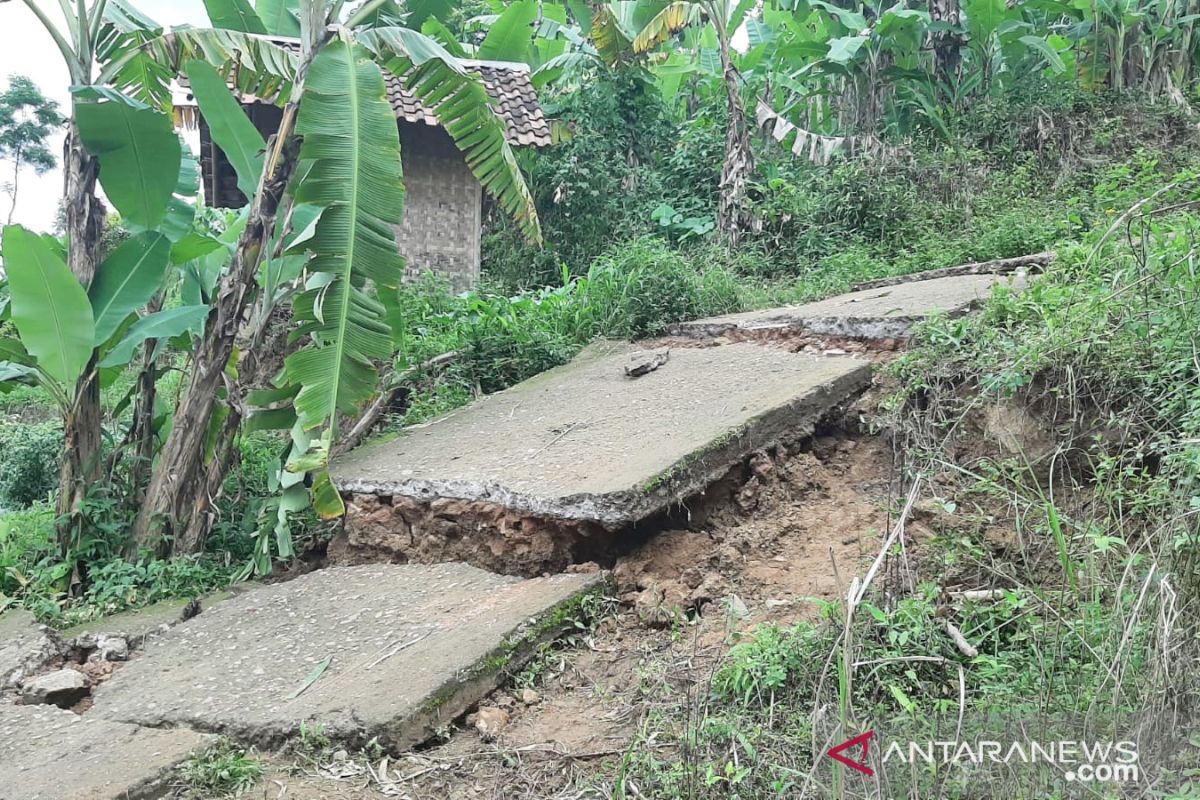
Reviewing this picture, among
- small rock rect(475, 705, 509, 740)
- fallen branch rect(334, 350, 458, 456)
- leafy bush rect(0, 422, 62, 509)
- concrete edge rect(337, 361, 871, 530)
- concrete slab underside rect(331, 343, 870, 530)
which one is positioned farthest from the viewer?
leafy bush rect(0, 422, 62, 509)

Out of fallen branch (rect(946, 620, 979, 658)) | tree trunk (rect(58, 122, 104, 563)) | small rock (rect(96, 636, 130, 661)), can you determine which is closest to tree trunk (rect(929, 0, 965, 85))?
tree trunk (rect(58, 122, 104, 563))

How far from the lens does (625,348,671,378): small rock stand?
4.93 metres

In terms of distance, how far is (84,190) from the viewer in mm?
4410

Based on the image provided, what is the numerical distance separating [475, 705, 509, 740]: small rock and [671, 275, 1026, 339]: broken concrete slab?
97.2 inches

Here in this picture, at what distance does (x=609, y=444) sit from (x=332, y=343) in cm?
120

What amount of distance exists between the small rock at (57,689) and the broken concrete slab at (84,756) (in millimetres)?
93

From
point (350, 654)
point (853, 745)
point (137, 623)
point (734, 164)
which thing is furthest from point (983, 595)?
point (734, 164)

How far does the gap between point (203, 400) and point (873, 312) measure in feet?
10.3

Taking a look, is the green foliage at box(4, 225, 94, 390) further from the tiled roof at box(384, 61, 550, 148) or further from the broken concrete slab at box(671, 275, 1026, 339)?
the tiled roof at box(384, 61, 550, 148)

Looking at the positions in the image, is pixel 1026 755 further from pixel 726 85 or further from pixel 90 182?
pixel 726 85

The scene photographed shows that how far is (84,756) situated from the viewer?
281cm

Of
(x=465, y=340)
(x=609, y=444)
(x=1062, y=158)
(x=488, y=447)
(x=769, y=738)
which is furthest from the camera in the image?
(x=1062, y=158)

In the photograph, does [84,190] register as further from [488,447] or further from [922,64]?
[922,64]

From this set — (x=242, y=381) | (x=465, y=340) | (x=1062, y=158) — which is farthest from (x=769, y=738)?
(x=1062, y=158)
